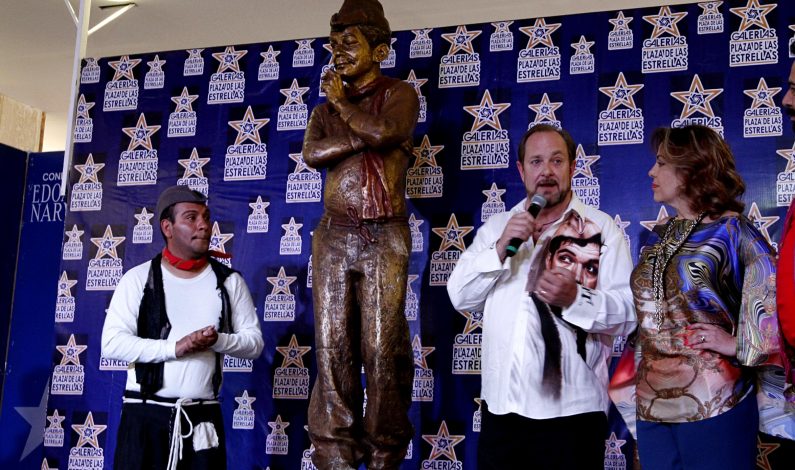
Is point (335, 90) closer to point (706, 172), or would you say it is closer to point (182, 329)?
point (182, 329)

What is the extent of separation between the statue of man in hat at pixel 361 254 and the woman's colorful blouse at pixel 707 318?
3.49ft

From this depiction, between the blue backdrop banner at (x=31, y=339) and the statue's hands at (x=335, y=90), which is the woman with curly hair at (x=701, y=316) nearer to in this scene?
the statue's hands at (x=335, y=90)

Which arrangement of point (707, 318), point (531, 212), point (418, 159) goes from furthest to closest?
1. point (418, 159)
2. point (531, 212)
3. point (707, 318)

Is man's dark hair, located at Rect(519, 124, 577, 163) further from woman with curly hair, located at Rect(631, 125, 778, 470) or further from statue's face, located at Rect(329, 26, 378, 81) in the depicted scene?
statue's face, located at Rect(329, 26, 378, 81)

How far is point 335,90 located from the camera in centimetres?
384

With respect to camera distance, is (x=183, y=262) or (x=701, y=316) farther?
(x=183, y=262)

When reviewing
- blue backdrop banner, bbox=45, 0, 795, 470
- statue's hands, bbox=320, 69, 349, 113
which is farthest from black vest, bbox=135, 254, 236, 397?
statue's hands, bbox=320, 69, 349, 113

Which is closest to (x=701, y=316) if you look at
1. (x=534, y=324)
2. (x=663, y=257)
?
(x=663, y=257)

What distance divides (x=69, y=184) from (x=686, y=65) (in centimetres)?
348

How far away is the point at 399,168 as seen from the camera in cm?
387

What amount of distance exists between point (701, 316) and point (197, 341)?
1.97 metres

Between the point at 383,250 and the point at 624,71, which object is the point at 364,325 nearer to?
the point at 383,250

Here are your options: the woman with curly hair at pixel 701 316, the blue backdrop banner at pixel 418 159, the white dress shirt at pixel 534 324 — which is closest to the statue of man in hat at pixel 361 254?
A: the white dress shirt at pixel 534 324

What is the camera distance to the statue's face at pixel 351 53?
12.7 ft
